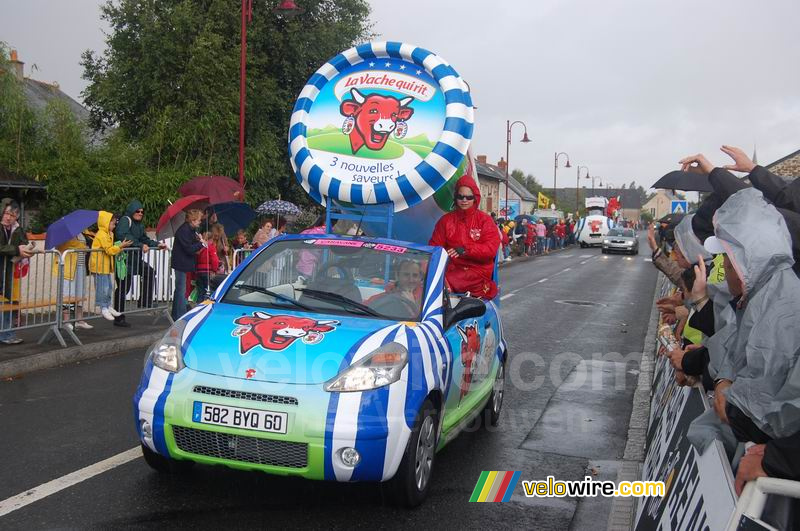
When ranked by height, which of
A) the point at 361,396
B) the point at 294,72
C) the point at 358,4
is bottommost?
the point at 361,396

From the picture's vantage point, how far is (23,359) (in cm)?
852

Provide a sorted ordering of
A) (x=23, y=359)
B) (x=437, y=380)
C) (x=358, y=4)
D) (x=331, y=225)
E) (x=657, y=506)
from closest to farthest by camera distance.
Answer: (x=657, y=506) → (x=437, y=380) → (x=331, y=225) → (x=23, y=359) → (x=358, y=4)

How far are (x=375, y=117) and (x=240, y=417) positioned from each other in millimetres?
3858

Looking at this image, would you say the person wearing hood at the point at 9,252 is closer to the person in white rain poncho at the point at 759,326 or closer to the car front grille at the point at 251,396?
the car front grille at the point at 251,396

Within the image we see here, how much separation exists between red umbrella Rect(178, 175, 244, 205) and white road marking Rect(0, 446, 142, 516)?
7.77 meters

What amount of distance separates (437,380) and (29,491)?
2.58 m

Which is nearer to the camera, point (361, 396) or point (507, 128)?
point (361, 396)

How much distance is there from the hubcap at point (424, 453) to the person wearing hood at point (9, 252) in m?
6.38

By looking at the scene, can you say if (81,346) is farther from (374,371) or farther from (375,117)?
(374,371)

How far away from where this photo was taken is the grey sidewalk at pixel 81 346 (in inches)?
336

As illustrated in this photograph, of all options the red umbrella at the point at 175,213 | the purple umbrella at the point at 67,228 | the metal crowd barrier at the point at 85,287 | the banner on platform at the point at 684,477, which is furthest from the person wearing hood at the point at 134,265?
the banner on platform at the point at 684,477

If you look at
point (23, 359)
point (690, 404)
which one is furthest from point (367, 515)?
point (23, 359)

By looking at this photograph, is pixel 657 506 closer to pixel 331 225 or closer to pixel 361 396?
pixel 361 396

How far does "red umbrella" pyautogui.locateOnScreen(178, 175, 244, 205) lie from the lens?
1310cm
